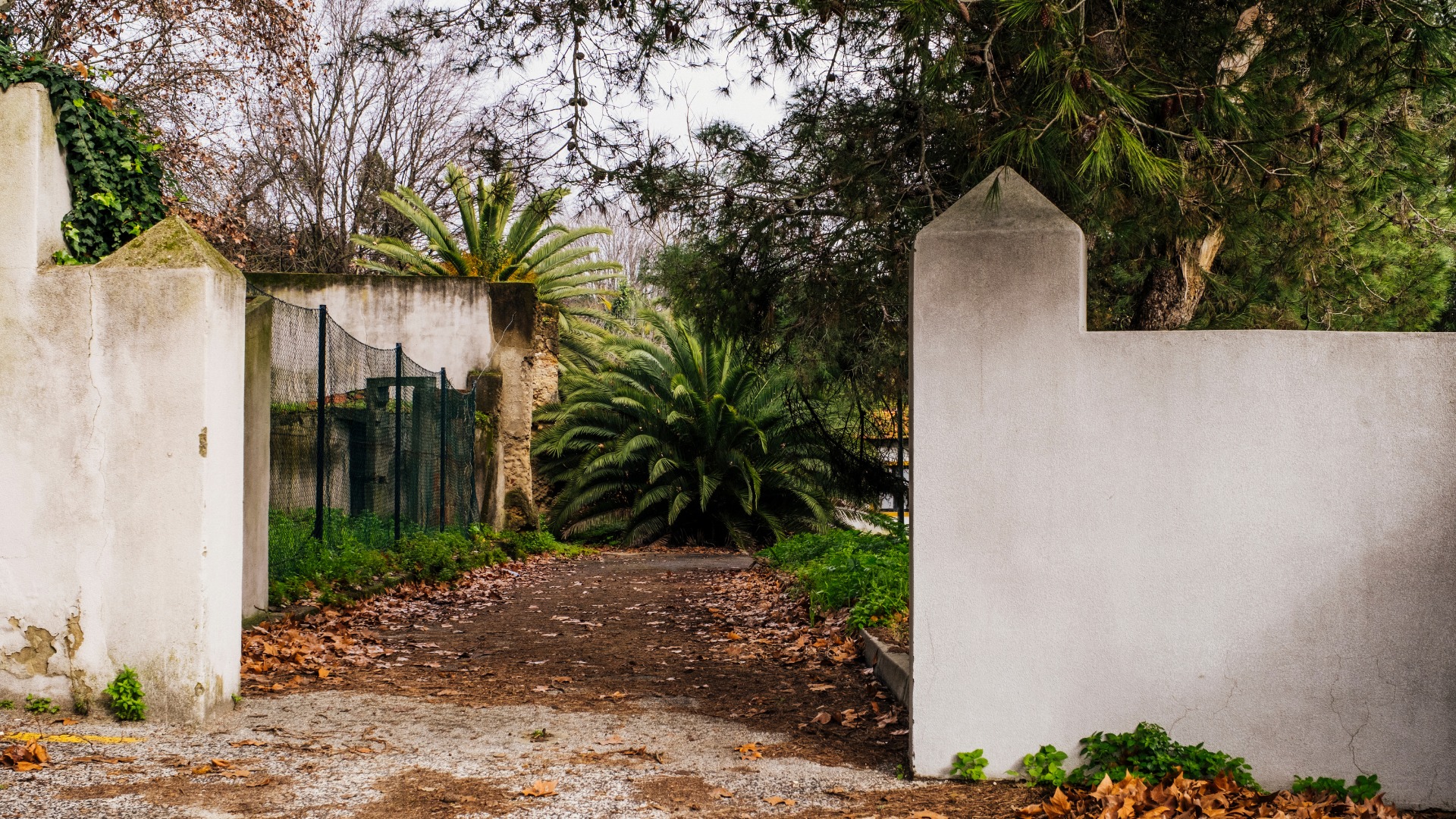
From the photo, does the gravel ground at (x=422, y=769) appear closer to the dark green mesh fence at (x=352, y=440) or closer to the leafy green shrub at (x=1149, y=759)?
the leafy green shrub at (x=1149, y=759)

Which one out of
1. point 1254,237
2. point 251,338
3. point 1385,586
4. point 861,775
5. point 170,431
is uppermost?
point 1254,237

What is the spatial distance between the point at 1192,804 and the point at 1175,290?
14.0 ft

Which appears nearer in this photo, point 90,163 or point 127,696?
point 127,696

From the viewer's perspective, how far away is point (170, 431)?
4.74 meters

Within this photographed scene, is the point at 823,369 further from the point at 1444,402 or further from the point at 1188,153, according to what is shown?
the point at 1444,402

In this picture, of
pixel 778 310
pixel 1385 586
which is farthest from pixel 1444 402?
pixel 778 310

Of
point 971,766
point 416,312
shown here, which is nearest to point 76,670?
point 971,766

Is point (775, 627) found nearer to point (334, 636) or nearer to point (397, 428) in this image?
point (334, 636)

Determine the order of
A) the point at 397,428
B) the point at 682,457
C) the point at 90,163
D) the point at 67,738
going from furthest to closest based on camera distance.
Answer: the point at 682,457, the point at 397,428, the point at 90,163, the point at 67,738

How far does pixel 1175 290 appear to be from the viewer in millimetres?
7176

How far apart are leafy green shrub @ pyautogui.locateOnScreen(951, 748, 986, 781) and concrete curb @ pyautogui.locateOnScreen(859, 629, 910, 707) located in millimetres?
960

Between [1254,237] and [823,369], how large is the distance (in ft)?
9.49

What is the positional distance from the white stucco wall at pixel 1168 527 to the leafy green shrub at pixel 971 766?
5cm

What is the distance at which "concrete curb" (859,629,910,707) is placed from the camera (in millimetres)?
5543
